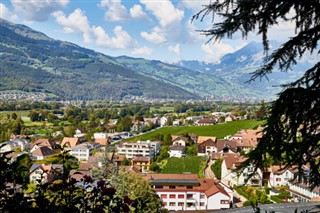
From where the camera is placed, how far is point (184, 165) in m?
41.6

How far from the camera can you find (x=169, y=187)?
2858cm

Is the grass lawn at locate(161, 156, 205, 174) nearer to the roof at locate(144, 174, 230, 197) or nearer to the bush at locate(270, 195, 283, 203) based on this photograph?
the roof at locate(144, 174, 230, 197)

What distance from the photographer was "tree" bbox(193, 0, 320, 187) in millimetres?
3623

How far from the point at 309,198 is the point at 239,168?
24.1m

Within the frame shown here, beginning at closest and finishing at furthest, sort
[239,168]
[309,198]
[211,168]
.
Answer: [239,168] < [309,198] < [211,168]

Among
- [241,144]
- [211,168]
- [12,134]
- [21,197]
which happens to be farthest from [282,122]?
[12,134]

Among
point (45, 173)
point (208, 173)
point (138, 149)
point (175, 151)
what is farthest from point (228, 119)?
point (45, 173)

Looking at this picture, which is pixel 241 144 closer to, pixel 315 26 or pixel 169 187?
pixel 169 187

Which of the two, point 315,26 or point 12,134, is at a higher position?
point 315,26

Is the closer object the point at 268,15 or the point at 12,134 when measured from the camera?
the point at 268,15

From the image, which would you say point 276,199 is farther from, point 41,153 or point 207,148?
point 41,153

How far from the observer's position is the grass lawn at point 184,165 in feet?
128

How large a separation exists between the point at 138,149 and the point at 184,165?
10.4 meters

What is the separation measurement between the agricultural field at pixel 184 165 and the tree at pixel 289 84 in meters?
34.6
